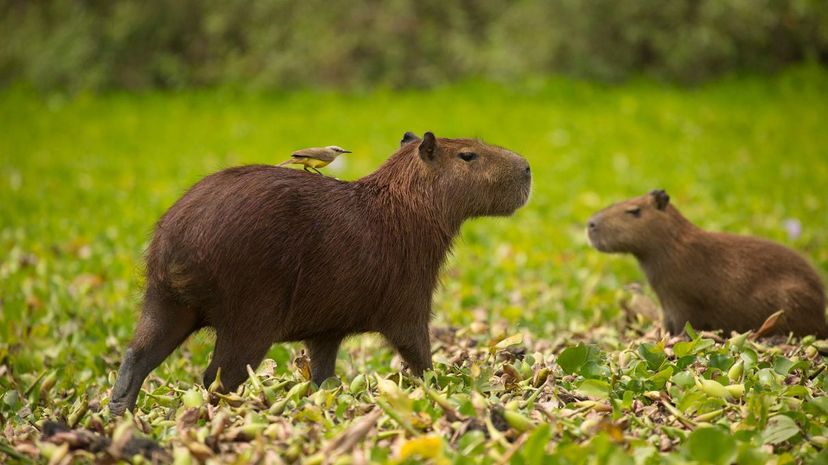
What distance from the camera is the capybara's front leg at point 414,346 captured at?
370 centimetres

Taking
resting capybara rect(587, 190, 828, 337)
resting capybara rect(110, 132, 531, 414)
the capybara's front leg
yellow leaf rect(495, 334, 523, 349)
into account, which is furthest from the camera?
resting capybara rect(587, 190, 828, 337)

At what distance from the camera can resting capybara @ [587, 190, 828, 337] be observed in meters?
4.80

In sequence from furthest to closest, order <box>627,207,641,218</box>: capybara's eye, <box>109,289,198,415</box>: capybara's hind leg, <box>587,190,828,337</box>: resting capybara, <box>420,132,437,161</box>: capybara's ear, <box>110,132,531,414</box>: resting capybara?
1. <box>627,207,641,218</box>: capybara's eye
2. <box>587,190,828,337</box>: resting capybara
3. <box>420,132,437,161</box>: capybara's ear
4. <box>109,289,198,415</box>: capybara's hind leg
5. <box>110,132,531,414</box>: resting capybara

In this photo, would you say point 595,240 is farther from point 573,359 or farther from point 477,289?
point 573,359

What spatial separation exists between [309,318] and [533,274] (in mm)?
3483

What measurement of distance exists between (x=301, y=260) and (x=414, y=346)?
1.93 feet

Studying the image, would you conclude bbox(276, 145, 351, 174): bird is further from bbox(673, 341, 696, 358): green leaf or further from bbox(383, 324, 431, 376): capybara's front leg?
bbox(673, 341, 696, 358): green leaf

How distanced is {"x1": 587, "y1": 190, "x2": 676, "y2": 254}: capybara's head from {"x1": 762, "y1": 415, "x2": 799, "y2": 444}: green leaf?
2096 millimetres

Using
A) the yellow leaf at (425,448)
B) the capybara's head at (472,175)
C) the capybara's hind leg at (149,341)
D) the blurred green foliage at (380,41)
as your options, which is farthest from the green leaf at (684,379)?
the blurred green foliage at (380,41)

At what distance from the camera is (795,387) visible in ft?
11.3

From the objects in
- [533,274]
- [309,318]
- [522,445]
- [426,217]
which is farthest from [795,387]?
[533,274]

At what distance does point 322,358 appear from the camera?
12.7 feet

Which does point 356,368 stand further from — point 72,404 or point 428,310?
point 72,404

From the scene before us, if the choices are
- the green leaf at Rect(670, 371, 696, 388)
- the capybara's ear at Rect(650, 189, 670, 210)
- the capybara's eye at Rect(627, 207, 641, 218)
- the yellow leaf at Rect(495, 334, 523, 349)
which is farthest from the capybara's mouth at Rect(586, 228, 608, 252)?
the green leaf at Rect(670, 371, 696, 388)
